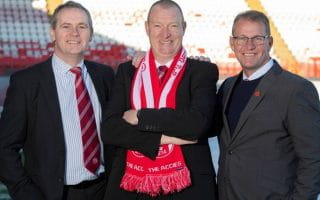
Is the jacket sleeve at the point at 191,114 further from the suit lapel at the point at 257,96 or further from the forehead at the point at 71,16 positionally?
the forehead at the point at 71,16

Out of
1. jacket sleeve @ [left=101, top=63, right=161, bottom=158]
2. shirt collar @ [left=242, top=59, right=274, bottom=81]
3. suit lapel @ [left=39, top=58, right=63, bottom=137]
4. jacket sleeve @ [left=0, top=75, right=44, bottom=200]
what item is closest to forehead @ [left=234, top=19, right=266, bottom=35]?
shirt collar @ [left=242, top=59, right=274, bottom=81]

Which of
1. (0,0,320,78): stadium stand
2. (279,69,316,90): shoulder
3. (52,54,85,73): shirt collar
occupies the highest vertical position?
(279,69,316,90): shoulder

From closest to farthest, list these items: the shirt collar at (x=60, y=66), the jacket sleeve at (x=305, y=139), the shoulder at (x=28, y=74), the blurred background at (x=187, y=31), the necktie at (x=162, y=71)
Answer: the jacket sleeve at (x=305, y=139), the necktie at (x=162, y=71), the shoulder at (x=28, y=74), the shirt collar at (x=60, y=66), the blurred background at (x=187, y=31)

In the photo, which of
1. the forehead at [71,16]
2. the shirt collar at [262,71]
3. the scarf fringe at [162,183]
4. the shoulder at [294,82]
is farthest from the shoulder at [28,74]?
the shoulder at [294,82]

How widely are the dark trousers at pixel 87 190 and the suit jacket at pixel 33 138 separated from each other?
81 mm

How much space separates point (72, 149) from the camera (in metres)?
2.56

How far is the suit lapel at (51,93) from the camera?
252 centimetres

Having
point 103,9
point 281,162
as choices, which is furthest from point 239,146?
point 103,9

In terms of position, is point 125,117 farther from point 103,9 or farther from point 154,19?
point 103,9

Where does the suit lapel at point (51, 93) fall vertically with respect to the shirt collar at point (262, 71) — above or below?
below

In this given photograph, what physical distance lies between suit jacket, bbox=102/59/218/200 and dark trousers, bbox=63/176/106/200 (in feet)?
0.61

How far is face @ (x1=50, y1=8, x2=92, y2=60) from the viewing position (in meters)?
2.58

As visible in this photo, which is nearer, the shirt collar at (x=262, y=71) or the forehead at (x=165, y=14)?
the forehead at (x=165, y=14)

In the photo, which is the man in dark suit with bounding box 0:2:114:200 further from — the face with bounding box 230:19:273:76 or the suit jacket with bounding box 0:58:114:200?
the face with bounding box 230:19:273:76
